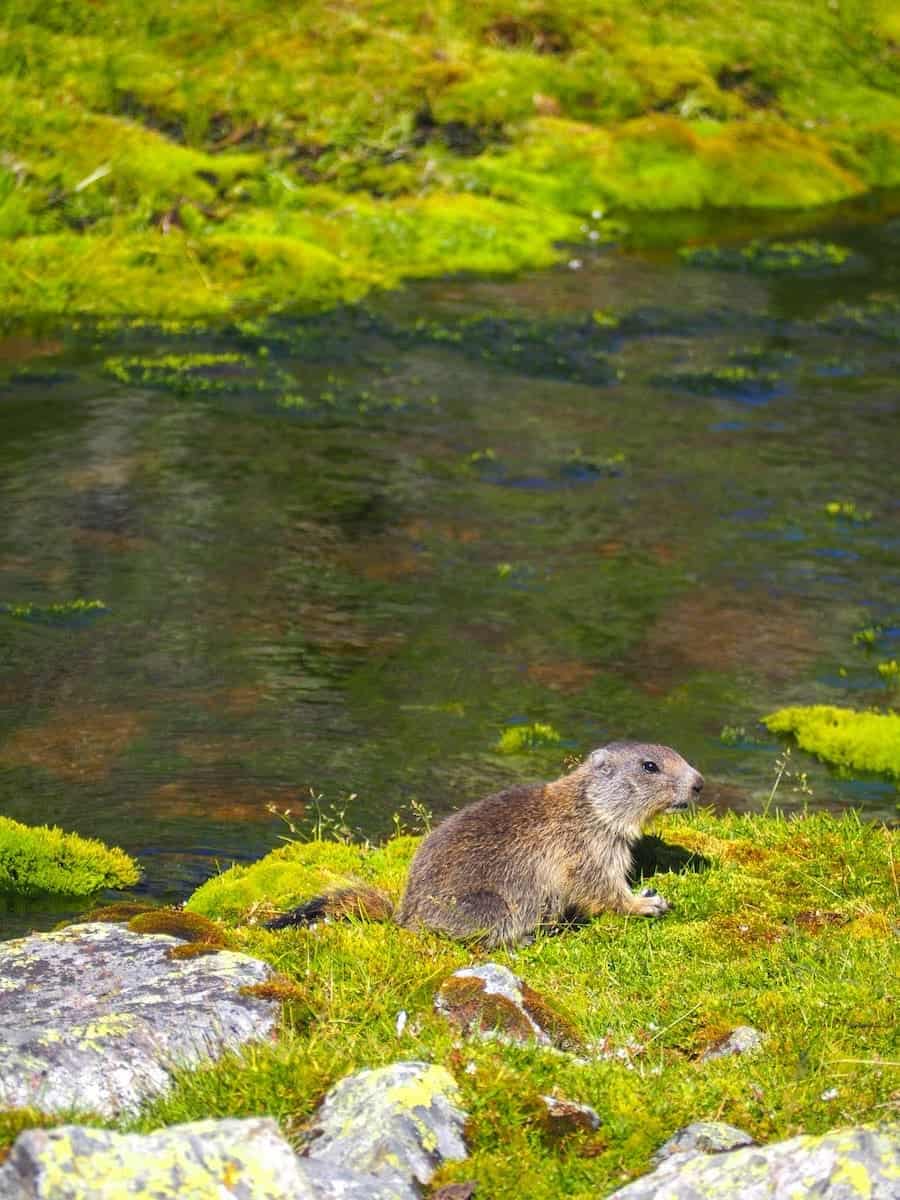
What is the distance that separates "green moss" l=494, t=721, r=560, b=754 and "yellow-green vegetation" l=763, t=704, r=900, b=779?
8.81ft

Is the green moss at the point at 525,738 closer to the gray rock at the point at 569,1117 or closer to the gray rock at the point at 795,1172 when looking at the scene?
the gray rock at the point at 569,1117

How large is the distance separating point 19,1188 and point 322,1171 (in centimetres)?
151

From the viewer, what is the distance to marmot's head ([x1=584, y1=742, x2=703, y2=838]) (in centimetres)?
1283

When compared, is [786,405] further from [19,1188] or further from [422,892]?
[19,1188]

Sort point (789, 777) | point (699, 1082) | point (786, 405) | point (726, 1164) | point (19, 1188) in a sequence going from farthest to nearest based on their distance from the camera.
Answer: point (786, 405) < point (789, 777) < point (699, 1082) < point (726, 1164) < point (19, 1188)

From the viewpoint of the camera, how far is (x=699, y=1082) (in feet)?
29.6

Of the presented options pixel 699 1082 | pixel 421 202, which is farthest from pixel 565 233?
pixel 699 1082

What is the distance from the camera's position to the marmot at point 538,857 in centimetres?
1191

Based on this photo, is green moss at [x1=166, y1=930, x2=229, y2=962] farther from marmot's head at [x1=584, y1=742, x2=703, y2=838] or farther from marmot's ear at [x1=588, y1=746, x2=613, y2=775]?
marmot's ear at [x1=588, y1=746, x2=613, y2=775]

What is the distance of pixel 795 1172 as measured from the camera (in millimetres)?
7371

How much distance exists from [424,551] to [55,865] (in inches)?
425

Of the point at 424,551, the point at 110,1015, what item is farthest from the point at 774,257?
the point at 110,1015

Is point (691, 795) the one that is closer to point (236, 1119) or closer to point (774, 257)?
point (236, 1119)

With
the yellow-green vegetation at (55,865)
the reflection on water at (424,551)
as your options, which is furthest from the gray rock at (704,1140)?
the yellow-green vegetation at (55,865)
